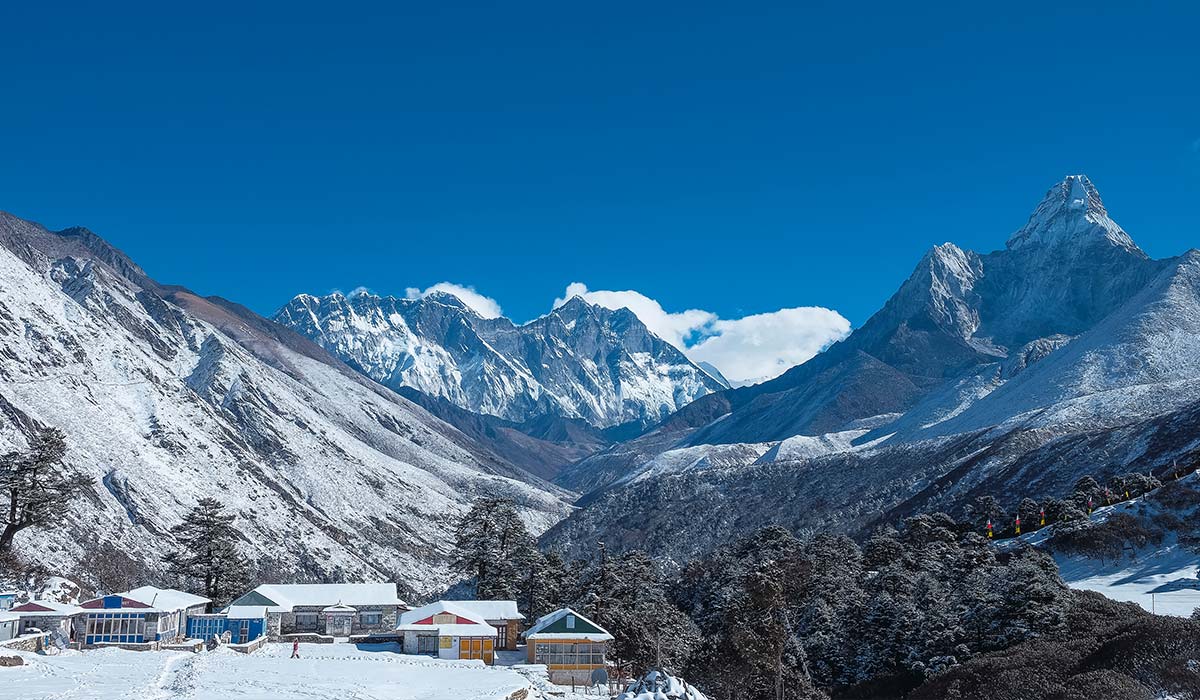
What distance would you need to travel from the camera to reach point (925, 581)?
6650 centimetres

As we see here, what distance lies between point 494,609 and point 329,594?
→ 52.9ft

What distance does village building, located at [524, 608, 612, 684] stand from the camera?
196 ft

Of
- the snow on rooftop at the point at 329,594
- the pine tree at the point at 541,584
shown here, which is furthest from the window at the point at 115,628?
the pine tree at the point at 541,584

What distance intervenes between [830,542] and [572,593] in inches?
1239

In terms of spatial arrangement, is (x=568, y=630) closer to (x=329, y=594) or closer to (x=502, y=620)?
(x=502, y=620)

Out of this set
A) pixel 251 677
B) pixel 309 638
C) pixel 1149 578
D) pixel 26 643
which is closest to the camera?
pixel 251 677

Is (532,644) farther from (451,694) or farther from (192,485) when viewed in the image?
(192,485)

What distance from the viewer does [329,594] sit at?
77.9m

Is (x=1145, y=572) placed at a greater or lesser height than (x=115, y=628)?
greater

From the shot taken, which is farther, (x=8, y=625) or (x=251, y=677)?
(x=8, y=625)

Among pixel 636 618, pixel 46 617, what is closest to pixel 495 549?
pixel 636 618

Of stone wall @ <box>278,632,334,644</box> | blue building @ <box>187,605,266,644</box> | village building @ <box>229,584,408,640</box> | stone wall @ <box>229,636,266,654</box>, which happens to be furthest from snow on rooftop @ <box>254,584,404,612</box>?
stone wall @ <box>229,636,266,654</box>

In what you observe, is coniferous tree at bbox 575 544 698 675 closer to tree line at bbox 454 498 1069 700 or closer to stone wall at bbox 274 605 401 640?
tree line at bbox 454 498 1069 700

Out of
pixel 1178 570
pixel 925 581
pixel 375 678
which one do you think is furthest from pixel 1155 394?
pixel 375 678
